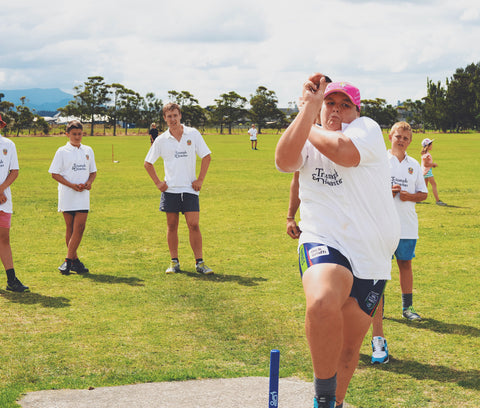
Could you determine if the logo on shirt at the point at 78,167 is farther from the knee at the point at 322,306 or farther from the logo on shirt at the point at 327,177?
the knee at the point at 322,306

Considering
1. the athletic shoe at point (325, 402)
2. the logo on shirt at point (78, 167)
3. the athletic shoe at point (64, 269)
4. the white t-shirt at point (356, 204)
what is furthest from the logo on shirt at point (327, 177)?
the athletic shoe at point (64, 269)

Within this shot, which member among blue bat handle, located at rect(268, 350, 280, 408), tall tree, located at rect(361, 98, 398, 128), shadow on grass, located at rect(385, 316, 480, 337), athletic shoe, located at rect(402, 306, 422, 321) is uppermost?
tall tree, located at rect(361, 98, 398, 128)

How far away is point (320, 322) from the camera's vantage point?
3.30m

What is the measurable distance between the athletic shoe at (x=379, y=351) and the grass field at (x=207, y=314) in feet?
0.28

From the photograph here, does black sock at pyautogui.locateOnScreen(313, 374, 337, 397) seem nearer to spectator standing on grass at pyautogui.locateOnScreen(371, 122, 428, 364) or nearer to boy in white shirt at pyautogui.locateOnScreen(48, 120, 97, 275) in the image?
spectator standing on grass at pyautogui.locateOnScreen(371, 122, 428, 364)

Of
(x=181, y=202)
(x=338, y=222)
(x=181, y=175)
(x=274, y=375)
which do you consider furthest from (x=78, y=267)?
(x=274, y=375)

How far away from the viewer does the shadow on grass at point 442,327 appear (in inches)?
231

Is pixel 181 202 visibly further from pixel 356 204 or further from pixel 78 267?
pixel 356 204

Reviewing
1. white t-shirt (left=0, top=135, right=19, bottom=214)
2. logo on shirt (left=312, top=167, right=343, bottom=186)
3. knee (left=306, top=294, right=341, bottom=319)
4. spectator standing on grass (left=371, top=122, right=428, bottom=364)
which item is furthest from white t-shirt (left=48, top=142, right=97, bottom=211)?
knee (left=306, top=294, right=341, bottom=319)

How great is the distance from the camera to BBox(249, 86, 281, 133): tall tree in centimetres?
11138

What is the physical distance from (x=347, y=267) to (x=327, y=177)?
0.57 m

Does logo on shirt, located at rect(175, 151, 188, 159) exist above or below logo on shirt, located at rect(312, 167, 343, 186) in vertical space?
above

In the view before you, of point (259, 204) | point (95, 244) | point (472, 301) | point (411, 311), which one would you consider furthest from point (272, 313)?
point (259, 204)

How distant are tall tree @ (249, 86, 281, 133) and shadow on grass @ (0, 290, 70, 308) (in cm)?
10492
